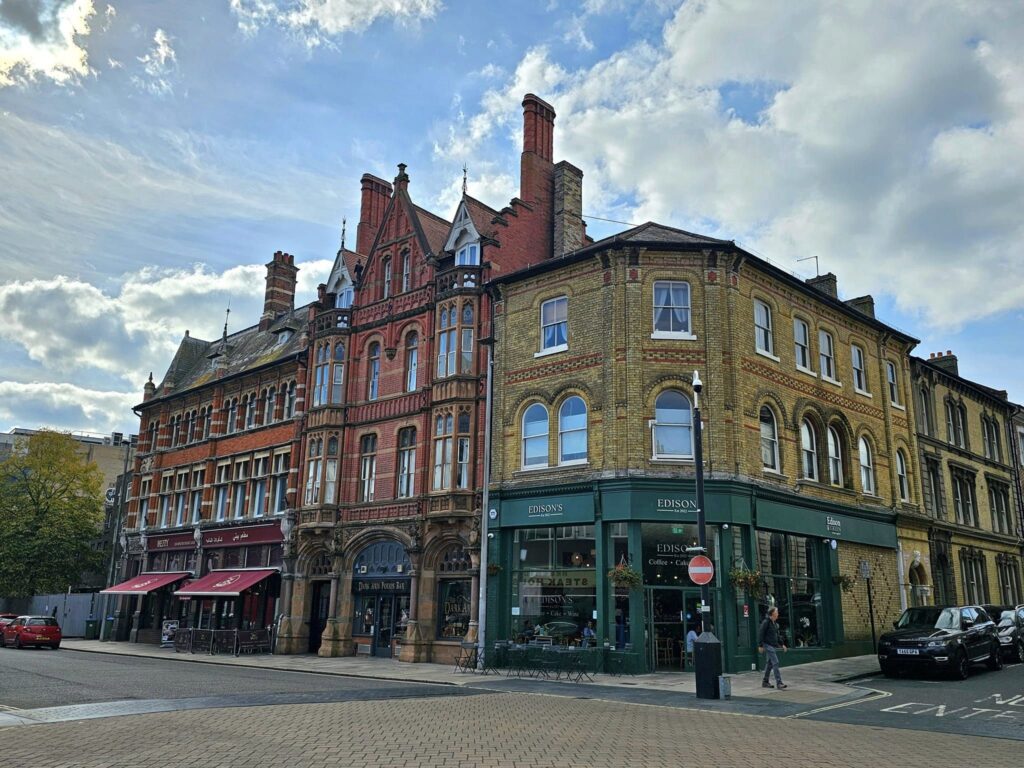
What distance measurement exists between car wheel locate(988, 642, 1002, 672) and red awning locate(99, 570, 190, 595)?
31.7m

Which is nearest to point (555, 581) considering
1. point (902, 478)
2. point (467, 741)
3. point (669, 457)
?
point (669, 457)

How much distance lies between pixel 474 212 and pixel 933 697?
20.6m

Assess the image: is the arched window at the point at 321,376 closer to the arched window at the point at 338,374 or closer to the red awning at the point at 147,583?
the arched window at the point at 338,374

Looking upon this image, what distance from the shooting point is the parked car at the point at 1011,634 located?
23312 mm

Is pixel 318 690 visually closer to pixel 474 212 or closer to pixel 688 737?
pixel 688 737

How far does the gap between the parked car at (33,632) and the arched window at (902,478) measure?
33.1 meters

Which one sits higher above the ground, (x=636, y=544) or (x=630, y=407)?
(x=630, y=407)

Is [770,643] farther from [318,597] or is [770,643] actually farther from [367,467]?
[318,597]

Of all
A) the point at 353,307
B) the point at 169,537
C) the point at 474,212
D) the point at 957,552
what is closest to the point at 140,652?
the point at 169,537

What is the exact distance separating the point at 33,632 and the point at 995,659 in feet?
111

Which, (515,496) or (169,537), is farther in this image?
(169,537)

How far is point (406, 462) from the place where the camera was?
29453mm

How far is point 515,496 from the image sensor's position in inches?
973

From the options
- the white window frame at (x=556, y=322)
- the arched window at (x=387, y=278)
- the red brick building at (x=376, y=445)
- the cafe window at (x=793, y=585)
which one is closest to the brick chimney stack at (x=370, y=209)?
the red brick building at (x=376, y=445)
